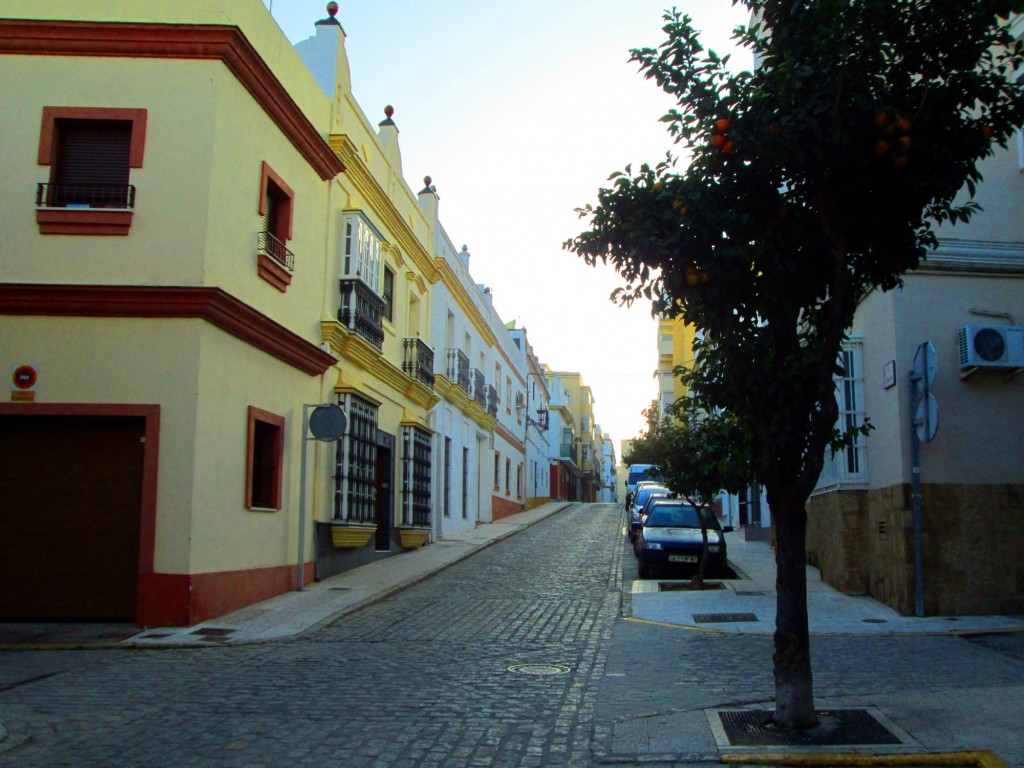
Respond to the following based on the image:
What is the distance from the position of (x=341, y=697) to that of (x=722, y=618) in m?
6.11

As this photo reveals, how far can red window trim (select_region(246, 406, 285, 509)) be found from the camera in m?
13.3

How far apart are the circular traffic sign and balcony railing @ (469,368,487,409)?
56.5ft

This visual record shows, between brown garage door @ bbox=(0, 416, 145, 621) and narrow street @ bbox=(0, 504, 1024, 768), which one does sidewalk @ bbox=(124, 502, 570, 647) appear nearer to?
narrow street @ bbox=(0, 504, 1024, 768)

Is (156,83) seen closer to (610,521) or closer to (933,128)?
(933,128)

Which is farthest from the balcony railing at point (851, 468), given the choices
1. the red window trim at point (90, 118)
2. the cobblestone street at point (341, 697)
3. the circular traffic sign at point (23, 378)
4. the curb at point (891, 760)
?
the circular traffic sign at point (23, 378)

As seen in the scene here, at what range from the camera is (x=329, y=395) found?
54.7 feet

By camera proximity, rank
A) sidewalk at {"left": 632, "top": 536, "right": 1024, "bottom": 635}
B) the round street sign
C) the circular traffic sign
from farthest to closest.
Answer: the circular traffic sign
sidewalk at {"left": 632, "top": 536, "right": 1024, "bottom": 635}
the round street sign

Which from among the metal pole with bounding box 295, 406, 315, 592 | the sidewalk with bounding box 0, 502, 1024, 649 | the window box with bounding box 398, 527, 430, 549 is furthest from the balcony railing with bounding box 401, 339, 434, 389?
the metal pole with bounding box 295, 406, 315, 592

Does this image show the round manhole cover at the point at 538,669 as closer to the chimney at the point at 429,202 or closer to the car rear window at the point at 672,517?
the car rear window at the point at 672,517

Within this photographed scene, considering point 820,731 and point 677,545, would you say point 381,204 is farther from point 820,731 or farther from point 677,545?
point 820,731

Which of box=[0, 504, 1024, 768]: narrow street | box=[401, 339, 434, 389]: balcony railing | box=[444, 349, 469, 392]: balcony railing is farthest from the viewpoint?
box=[444, 349, 469, 392]: balcony railing

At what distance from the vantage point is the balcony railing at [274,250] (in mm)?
13789

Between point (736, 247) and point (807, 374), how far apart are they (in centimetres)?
100

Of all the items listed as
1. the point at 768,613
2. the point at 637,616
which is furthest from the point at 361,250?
the point at 768,613
